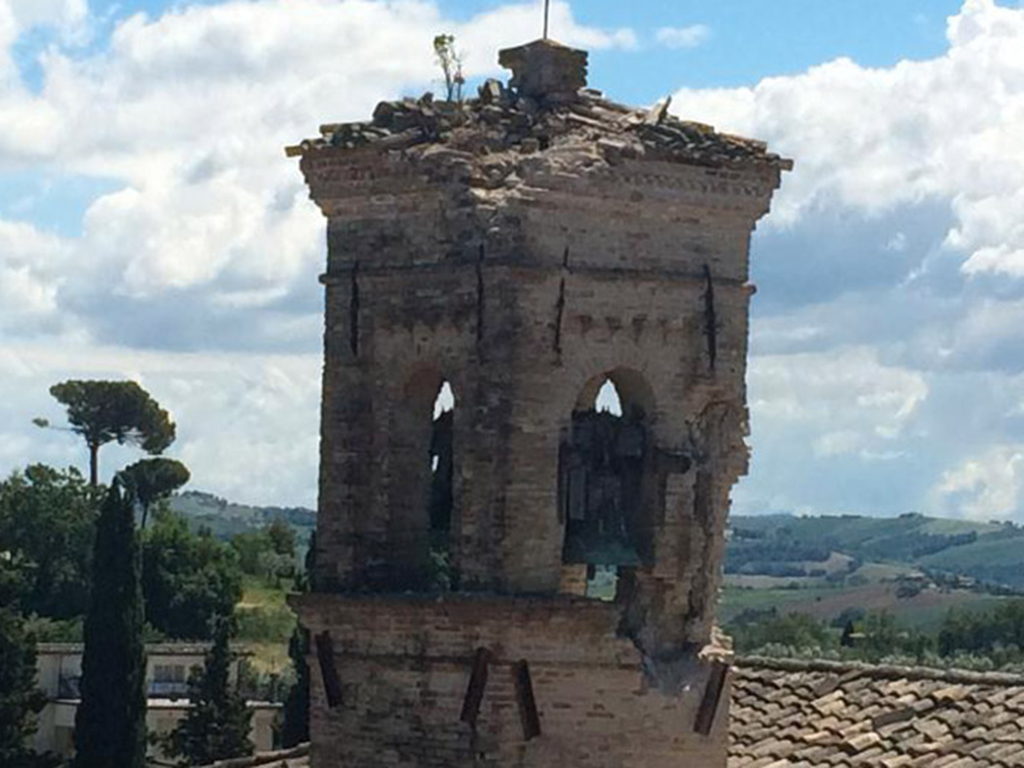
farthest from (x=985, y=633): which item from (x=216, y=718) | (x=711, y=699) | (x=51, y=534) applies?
(x=711, y=699)

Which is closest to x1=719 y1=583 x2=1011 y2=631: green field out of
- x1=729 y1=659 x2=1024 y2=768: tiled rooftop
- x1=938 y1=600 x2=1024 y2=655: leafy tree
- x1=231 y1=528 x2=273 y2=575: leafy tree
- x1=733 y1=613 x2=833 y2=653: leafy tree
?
x1=231 y1=528 x2=273 y2=575: leafy tree

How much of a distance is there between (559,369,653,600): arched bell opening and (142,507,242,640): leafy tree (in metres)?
60.2

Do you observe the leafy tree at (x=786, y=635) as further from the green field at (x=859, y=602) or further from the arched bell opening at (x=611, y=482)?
the arched bell opening at (x=611, y=482)

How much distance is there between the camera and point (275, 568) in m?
98.0

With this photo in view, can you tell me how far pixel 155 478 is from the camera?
107 metres

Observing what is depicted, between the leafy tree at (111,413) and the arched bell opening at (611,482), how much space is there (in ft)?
288

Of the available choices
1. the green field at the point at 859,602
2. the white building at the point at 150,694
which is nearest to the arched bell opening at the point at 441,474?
the white building at the point at 150,694

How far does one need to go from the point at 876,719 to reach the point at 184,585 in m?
62.8

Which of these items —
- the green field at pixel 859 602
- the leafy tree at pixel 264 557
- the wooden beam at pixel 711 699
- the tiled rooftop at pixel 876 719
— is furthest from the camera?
the green field at pixel 859 602

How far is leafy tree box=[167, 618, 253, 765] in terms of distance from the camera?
5600 centimetres

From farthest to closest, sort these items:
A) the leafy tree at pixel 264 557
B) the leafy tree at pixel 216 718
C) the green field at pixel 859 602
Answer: the green field at pixel 859 602 → the leafy tree at pixel 264 557 → the leafy tree at pixel 216 718

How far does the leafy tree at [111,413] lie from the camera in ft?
352

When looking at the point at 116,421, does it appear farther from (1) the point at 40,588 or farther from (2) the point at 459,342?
(2) the point at 459,342

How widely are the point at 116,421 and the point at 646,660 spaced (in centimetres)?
9017
